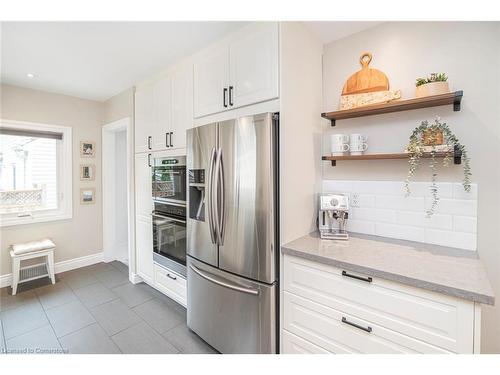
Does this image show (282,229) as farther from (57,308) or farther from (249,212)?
(57,308)

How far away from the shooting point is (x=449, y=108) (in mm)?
1472

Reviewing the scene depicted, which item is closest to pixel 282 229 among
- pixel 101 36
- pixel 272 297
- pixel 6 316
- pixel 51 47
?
pixel 272 297

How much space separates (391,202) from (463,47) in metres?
1.05

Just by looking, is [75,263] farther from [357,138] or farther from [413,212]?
[413,212]

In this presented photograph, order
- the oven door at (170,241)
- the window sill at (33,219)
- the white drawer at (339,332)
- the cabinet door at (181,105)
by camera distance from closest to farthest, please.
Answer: the white drawer at (339,332) → the cabinet door at (181,105) → the oven door at (170,241) → the window sill at (33,219)

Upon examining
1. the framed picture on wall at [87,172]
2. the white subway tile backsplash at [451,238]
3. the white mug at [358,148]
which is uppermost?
the white mug at [358,148]

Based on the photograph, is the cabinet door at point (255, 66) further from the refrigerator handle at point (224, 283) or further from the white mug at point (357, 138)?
the refrigerator handle at point (224, 283)

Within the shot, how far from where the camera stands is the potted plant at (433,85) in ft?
4.55

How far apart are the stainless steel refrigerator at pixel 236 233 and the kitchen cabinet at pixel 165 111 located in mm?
463

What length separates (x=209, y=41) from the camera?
1911mm

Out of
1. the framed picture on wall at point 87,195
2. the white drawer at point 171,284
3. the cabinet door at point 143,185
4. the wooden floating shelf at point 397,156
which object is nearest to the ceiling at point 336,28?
the wooden floating shelf at point 397,156

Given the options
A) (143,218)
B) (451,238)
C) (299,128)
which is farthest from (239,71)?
(143,218)

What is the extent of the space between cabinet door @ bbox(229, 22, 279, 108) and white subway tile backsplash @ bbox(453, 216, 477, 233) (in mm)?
1396

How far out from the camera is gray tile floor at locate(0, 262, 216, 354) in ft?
6.00
